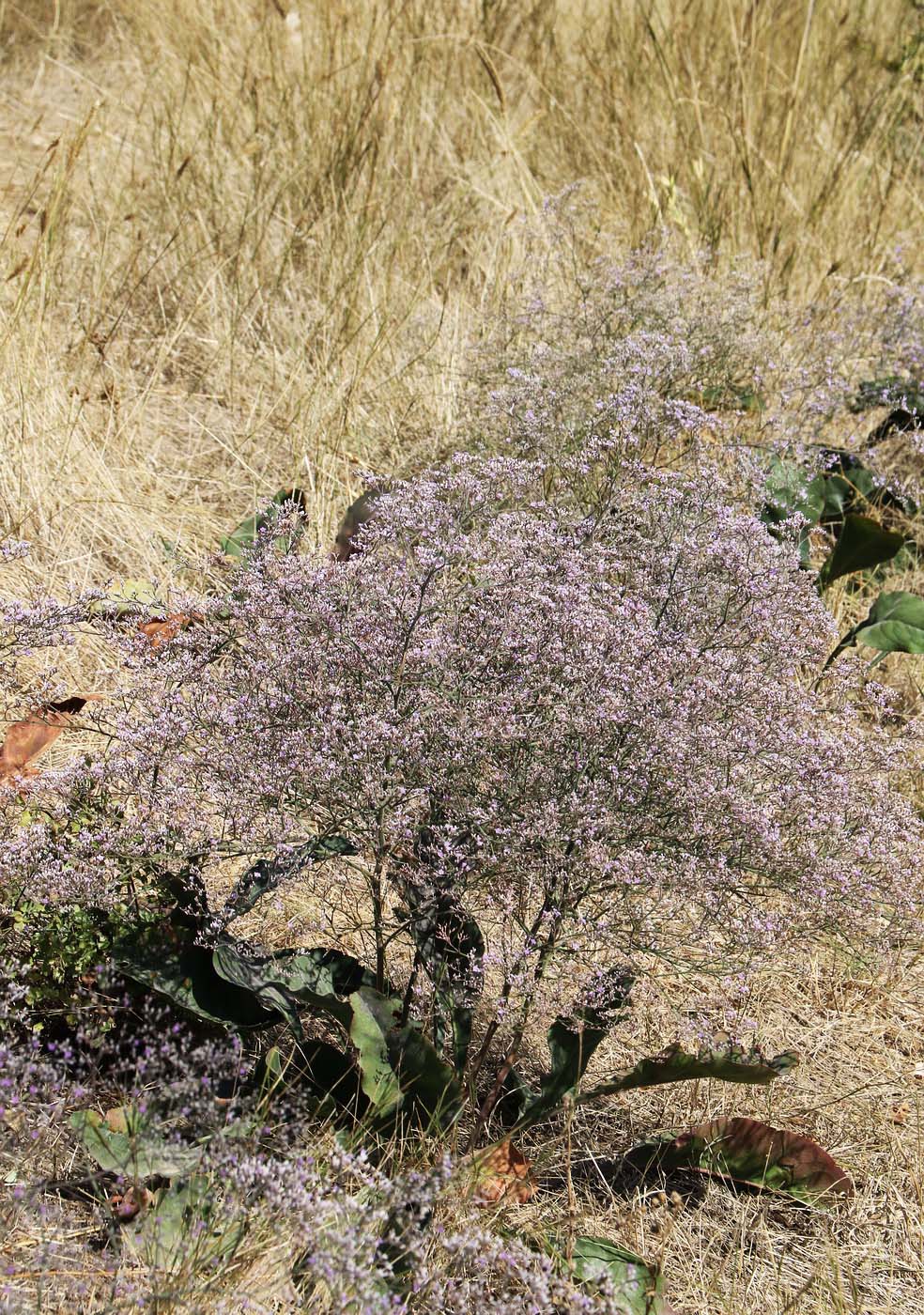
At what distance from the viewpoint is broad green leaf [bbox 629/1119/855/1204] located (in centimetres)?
209

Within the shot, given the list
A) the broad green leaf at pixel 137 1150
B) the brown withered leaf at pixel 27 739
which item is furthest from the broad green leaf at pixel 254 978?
the brown withered leaf at pixel 27 739

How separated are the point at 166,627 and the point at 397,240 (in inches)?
99.4

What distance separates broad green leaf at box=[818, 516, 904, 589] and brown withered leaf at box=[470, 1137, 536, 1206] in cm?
216

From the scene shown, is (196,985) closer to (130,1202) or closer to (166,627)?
(130,1202)

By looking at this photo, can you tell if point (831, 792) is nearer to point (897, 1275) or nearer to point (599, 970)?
point (599, 970)

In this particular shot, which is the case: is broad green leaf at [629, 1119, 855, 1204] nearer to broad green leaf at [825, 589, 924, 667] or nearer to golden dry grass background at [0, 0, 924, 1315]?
golden dry grass background at [0, 0, 924, 1315]

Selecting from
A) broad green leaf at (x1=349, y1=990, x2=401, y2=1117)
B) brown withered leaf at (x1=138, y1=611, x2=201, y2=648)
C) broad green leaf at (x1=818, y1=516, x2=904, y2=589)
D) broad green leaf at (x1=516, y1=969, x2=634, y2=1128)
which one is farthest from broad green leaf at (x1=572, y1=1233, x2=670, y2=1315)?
broad green leaf at (x1=818, y1=516, x2=904, y2=589)

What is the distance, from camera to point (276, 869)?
2053 millimetres

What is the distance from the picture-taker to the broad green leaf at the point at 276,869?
1994 mm

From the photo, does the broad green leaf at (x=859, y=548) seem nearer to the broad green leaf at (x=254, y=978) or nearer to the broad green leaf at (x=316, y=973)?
the broad green leaf at (x=316, y=973)

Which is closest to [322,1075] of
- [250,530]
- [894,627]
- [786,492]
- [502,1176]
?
[502,1176]

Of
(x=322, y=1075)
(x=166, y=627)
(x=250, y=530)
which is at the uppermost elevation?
(x=166, y=627)

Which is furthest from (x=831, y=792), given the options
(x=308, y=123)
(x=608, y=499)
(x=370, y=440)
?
(x=308, y=123)

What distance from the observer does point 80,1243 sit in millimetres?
1810
